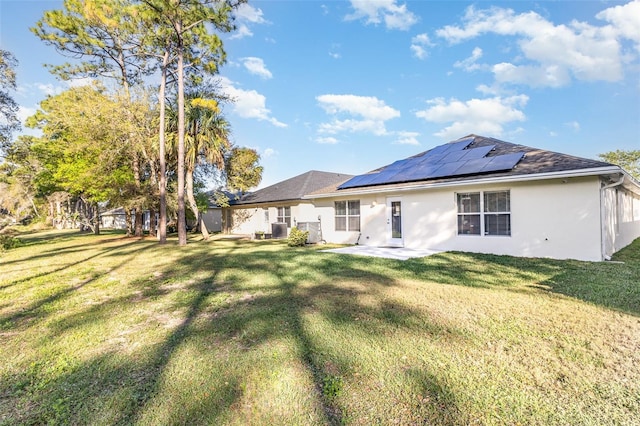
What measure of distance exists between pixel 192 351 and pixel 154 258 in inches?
303

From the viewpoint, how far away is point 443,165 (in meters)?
10.8

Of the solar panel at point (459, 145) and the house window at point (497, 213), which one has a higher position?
the solar panel at point (459, 145)

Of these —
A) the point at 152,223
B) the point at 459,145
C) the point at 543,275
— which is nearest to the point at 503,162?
the point at 459,145

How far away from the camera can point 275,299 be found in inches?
190

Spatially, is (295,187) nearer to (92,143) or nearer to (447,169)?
(447,169)

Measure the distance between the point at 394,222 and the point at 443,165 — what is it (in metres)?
2.76

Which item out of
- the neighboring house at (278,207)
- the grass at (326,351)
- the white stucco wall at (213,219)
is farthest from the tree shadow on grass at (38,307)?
the white stucco wall at (213,219)

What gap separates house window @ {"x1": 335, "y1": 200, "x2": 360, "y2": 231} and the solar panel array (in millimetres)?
Answer: 821

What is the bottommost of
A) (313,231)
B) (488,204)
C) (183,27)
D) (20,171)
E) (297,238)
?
(297,238)

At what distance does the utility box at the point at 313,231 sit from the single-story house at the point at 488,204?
1.29 ft

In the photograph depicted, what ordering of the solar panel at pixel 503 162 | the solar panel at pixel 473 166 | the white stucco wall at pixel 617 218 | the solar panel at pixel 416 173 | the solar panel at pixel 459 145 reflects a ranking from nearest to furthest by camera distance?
the white stucco wall at pixel 617 218
the solar panel at pixel 503 162
the solar panel at pixel 473 166
the solar panel at pixel 416 173
the solar panel at pixel 459 145

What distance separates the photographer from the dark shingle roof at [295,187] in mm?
17109

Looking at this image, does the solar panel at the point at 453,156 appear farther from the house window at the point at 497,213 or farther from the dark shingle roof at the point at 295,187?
the dark shingle roof at the point at 295,187

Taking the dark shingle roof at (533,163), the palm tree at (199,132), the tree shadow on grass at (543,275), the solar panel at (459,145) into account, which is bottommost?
the tree shadow on grass at (543,275)
